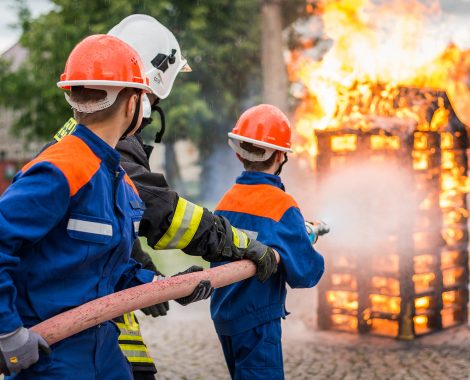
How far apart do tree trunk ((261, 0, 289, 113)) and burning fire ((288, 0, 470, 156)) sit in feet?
13.5

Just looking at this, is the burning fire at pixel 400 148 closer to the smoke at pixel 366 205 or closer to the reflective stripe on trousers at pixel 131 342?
the smoke at pixel 366 205

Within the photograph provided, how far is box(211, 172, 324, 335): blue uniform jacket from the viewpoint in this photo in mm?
3928

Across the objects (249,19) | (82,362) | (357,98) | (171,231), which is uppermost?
(249,19)

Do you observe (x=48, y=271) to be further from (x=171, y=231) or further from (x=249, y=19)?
(x=249, y=19)

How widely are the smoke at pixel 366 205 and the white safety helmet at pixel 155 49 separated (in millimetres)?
3240

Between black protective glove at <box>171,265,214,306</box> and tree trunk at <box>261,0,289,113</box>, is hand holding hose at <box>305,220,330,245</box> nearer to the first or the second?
black protective glove at <box>171,265,214,306</box>

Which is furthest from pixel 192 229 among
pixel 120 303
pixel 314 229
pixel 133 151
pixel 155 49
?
pixel 155 49

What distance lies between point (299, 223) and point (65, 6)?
71.7ft

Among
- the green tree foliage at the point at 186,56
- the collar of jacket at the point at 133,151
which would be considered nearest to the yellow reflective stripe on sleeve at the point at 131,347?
the collar of jacket at the point at 133,151

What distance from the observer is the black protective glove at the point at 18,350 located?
2232mm

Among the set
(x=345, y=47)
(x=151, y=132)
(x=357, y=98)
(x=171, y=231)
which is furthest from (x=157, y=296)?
(x=151, y=132)

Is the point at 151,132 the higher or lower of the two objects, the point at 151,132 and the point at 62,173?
the higher

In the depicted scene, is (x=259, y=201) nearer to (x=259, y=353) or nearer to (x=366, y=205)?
(x=259, y=353)

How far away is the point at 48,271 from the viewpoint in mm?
2426
